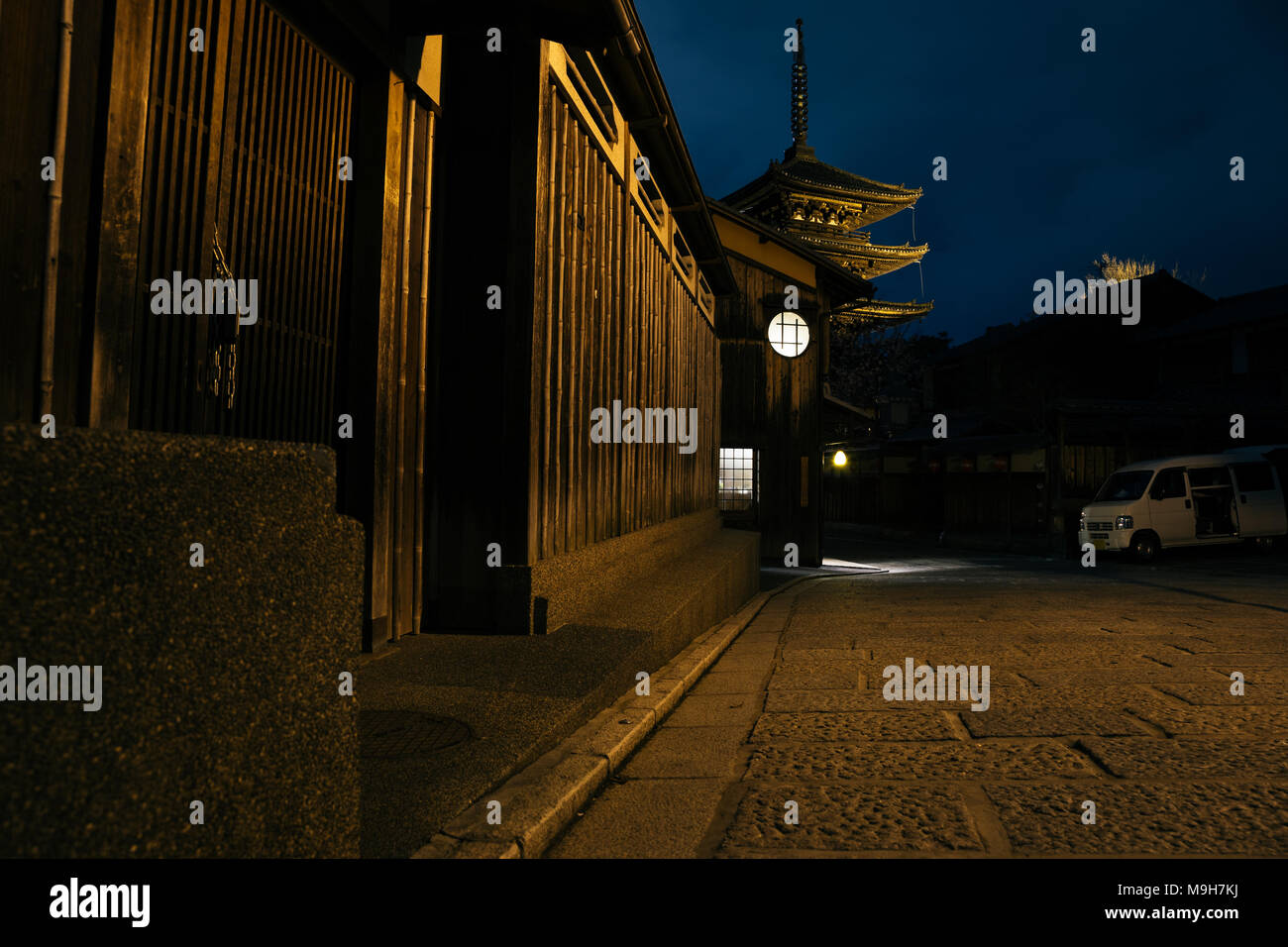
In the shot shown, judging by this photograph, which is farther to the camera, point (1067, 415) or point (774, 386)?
point (1067, 415)

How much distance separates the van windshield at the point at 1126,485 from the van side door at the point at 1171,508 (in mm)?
256

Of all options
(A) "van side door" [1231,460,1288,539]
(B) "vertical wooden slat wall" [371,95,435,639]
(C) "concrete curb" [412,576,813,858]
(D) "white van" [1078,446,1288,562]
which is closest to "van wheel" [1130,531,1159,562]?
(D) "white van" [1078,446,1288,562]

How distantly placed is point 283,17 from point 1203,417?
2476 centimetres

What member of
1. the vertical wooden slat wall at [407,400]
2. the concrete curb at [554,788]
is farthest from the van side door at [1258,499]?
the vertical wooden slat wall at [407,400]

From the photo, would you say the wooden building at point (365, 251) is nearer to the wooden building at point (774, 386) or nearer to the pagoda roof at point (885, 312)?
the wooden building at point (774, 386)

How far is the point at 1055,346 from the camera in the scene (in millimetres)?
30938

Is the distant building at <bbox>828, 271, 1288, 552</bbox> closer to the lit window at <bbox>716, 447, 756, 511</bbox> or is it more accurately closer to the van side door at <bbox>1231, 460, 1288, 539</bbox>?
the van side door at <bbox>1231, 460, 1288, 539</bbox>

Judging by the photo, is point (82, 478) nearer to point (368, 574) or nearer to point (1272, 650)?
point (368, 574)

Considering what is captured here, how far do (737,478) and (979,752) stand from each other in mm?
14893

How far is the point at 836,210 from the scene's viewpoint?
30.1m

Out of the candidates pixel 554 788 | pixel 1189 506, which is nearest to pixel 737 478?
pixel 1189 506

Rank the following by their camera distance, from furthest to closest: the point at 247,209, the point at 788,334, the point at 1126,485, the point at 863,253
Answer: the point at 863,253 < the point at 1126,485 < the point at 788,334 < the point at 247,209

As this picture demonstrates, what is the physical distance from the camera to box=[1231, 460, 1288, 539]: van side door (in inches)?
742

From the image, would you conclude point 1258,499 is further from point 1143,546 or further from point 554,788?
point 554,788
